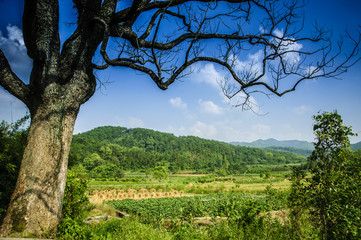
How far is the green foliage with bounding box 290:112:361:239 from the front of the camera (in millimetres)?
3092

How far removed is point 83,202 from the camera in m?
5.16

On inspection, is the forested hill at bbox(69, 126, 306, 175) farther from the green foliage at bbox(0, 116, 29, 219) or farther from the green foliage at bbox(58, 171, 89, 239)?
the green foliage at bbox(58, 171, 89, 239)

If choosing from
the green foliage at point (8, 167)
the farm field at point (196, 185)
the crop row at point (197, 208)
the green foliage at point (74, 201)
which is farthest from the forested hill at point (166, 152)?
the green foliage at point (74, 201)

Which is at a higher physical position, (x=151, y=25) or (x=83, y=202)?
(x=151, y=25)

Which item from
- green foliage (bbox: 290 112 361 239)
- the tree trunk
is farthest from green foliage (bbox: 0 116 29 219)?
green foliage (bbox: 290 112 361 239)

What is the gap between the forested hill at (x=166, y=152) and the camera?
102125 millimetres

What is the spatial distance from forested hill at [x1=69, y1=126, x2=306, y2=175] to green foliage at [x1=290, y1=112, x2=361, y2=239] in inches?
3840

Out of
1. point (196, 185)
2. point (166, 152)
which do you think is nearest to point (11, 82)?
point (196, 185)

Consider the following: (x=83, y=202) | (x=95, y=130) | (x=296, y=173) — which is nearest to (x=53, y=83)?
(x=83, y=202)

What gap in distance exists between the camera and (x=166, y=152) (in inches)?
5669

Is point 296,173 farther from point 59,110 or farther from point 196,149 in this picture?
point 196,149

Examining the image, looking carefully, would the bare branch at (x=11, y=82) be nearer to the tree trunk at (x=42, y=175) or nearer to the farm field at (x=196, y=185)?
the tree trunk at (x=42, y=175)

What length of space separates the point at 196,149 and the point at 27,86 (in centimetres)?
15160

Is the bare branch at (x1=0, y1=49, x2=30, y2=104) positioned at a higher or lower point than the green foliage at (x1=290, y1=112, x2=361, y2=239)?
higher
